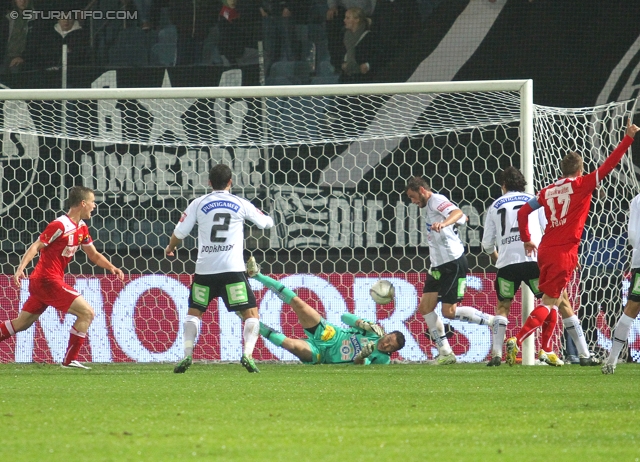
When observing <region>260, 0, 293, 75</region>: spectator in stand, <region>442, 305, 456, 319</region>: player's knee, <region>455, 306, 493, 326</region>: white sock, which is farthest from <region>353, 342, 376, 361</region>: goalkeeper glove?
<region>260, 0, 293, 75</region>: spectator in stand

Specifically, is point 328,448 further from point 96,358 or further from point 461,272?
point 96,358

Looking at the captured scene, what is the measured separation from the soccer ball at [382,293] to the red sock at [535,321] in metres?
1.67

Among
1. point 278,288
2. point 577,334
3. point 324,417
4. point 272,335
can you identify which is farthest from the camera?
point 278,288

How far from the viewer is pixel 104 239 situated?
34.9ft

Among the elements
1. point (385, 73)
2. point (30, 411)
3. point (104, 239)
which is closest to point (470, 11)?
point (385, 73)

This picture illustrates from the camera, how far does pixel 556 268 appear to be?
286 inches

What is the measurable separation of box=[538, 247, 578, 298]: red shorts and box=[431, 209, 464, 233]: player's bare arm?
0.98 m

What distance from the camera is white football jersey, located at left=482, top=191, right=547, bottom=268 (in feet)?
26.7

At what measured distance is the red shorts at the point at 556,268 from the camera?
285 inches

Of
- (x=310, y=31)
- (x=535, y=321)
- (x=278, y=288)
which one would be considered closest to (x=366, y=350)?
(x=278, y=288)

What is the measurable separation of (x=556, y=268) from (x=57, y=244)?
4.05m

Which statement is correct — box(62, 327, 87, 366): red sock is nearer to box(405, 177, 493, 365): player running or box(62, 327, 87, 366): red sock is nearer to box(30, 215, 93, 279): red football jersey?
box(30, 215, 93, 279): red football jersey

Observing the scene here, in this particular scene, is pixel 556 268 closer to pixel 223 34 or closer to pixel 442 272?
pixel 442 272

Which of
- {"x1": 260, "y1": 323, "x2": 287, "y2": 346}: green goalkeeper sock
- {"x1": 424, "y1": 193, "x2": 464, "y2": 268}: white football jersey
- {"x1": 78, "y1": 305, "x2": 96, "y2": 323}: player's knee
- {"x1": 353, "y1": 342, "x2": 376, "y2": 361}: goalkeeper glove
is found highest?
{"x1": 424, "y1": 193, "x2": 464, "y2": 268}: white football jersey
